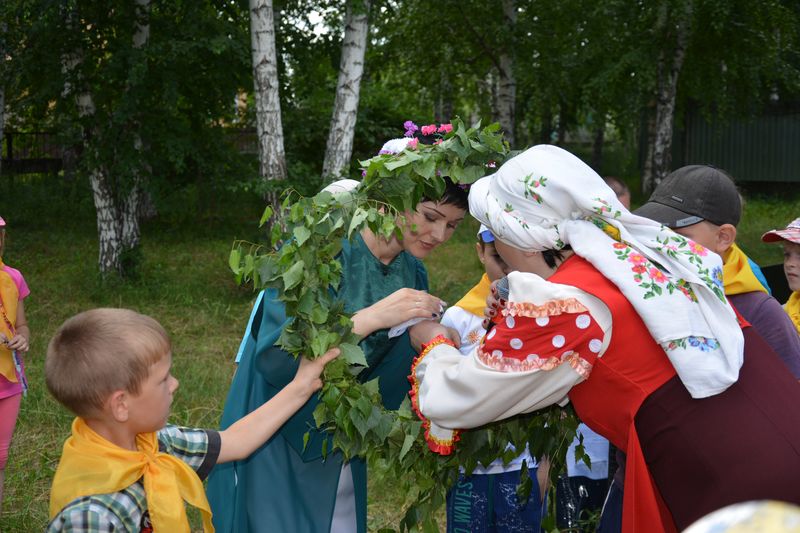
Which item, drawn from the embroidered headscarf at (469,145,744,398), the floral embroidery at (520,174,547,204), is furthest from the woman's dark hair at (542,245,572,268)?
the floral embroidery at (520,174,547,204)

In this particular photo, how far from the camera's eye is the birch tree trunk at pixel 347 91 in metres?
8.97

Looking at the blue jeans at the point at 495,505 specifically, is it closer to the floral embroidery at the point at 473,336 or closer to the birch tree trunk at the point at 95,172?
the floral embroidery at the point at 473,336

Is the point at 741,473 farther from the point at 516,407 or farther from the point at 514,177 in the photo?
the point at 514,177

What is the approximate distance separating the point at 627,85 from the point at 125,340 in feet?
43.5

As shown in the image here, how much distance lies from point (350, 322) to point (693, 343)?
1176mm

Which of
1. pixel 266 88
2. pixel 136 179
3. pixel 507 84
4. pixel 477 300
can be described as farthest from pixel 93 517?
pixel 507 84

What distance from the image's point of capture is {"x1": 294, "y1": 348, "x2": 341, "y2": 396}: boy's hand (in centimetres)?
290

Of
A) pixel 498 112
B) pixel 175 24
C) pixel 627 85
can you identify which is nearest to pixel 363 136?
pixel 498 112

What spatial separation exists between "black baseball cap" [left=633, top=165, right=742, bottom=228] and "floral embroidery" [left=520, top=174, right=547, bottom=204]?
0.84 meters

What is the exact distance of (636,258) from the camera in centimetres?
232

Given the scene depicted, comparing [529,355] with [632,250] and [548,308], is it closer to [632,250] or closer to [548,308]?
[548,308]

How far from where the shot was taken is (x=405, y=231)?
10.8 ft

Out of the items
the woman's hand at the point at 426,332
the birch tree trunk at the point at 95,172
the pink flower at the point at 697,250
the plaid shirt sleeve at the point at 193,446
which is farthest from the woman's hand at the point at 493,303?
the birch tree trunk at the point at 95,172

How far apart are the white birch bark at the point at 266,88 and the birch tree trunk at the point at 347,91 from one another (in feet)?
2.03
